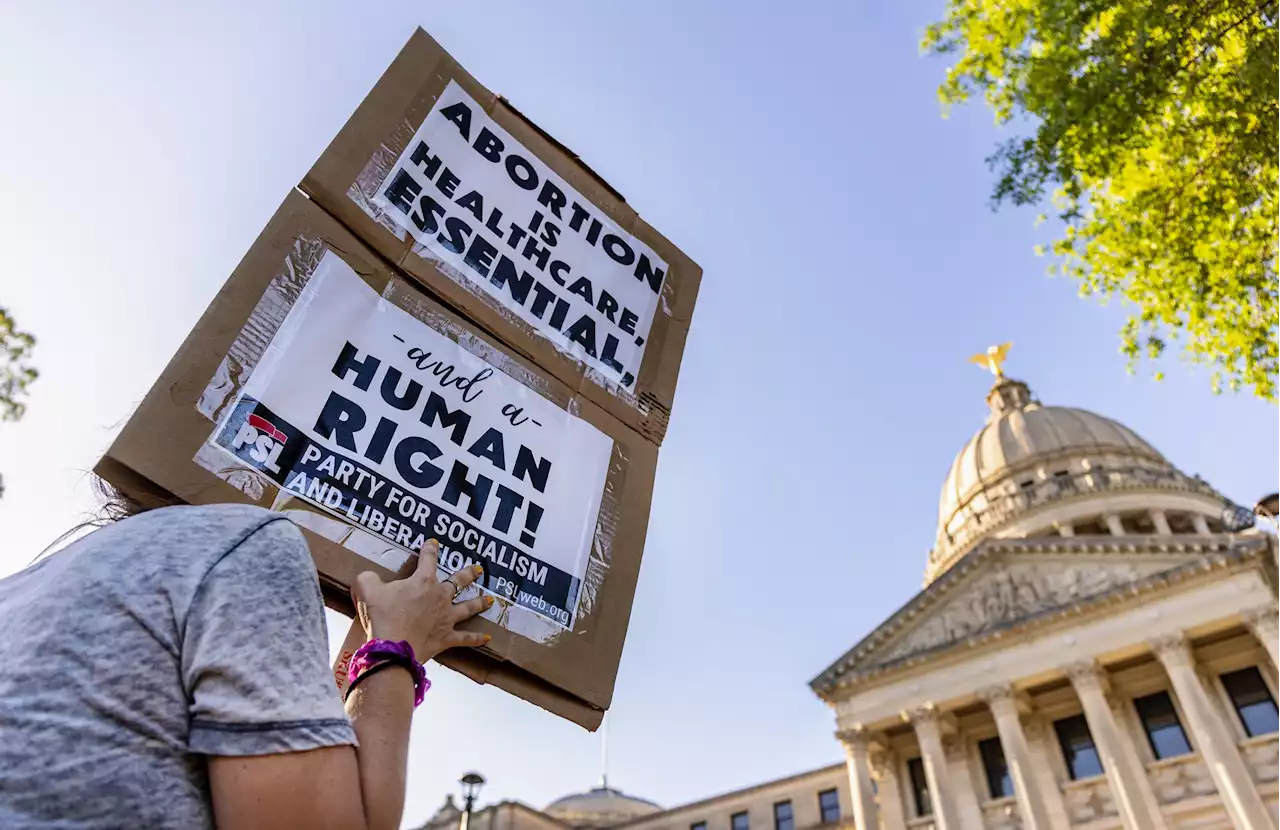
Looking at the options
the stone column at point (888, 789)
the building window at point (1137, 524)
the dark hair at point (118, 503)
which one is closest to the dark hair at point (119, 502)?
the dark hair at point (118, 503)

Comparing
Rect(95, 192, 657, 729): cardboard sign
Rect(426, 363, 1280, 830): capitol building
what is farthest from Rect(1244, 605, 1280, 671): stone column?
Rect(95, 192, 657, 729): cardboard sign

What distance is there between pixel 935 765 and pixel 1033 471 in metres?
23.7

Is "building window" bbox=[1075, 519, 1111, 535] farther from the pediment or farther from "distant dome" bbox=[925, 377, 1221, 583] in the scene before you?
the pediment

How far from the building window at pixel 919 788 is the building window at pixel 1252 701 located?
9.76 m

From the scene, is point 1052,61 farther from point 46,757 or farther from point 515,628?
point 46,757

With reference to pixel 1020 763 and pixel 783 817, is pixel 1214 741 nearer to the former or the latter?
pixel 1020 763

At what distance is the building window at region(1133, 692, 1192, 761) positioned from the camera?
80.9ft

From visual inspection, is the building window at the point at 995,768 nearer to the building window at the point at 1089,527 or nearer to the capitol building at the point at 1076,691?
the capitol building at the point at 1076,691

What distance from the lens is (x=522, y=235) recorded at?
2.78 metres

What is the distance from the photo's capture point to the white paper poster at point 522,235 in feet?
8.39

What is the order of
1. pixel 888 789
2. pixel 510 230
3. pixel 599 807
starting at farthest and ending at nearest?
pixel 599 807 → pixel 888 789 → pixel 510 230

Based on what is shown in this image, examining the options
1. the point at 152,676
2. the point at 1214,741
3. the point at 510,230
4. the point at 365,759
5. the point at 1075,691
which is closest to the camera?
the point at 152,676

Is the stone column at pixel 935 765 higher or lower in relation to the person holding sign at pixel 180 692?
higher

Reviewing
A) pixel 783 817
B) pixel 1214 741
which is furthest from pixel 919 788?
pixel 783 817
